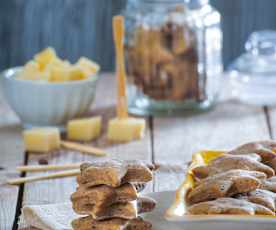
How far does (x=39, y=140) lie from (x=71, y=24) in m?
0.81

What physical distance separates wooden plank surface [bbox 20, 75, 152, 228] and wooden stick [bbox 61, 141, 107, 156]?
0.02 m

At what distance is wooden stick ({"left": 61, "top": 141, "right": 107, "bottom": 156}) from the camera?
173cm

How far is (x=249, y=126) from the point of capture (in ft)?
6.27

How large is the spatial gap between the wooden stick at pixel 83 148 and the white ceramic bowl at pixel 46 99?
0.12 meters

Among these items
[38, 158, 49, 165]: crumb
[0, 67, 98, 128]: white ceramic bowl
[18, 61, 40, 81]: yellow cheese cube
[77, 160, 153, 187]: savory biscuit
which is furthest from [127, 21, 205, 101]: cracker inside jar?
[77, 160, 153, 187]: savory biscuit

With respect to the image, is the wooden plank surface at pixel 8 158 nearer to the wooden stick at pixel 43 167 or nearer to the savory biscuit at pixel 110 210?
the wooden stick at pixel 43 167

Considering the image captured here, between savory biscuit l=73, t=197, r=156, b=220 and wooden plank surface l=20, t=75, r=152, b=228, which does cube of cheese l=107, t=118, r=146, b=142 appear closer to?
wooden plank surface l=20, t=75, r=152, b=228

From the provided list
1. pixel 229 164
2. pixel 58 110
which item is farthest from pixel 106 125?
pixel 229 164

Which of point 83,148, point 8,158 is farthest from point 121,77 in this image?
point 8,158

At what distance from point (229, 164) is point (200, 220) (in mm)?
181

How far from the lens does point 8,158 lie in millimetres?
1718

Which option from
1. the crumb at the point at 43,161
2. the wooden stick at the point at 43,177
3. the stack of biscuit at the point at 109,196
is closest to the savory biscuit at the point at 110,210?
the stack of biscuit at the point at 109,196

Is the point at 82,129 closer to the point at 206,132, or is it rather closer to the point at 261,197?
the point at 206,132

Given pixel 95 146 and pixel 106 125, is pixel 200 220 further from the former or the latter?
pixel 106 125
